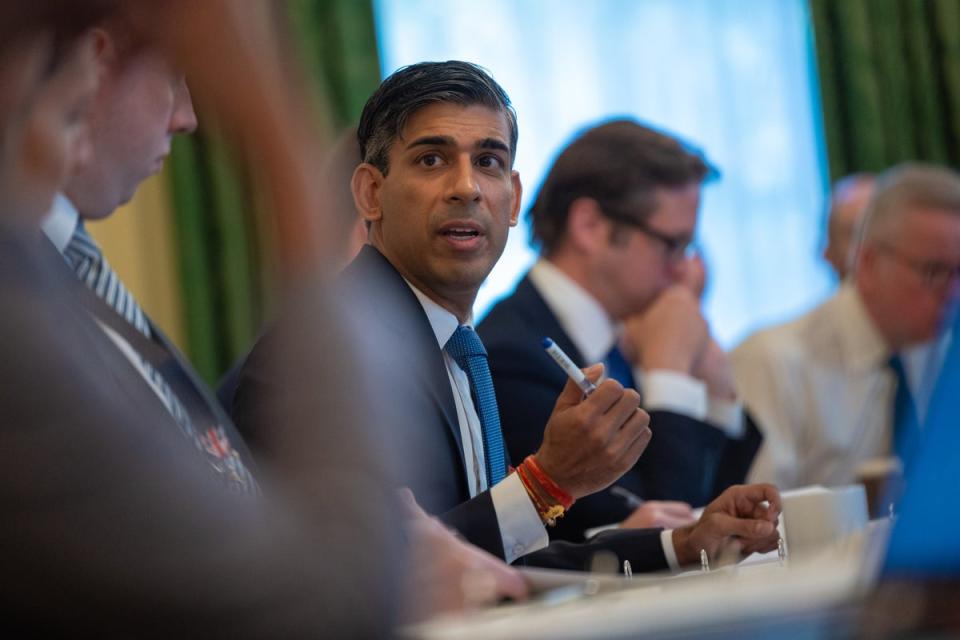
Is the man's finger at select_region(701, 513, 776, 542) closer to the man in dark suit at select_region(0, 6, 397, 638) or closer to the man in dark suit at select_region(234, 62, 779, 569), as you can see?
the man in dark suit at select_region(234, 62, 779, 569)

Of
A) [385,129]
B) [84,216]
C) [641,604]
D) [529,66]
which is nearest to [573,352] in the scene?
[385,129]

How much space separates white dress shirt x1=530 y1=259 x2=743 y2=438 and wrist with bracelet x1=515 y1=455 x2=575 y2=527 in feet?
2.10

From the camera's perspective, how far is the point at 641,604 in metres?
0.63

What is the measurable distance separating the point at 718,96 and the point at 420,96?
317 centimetres

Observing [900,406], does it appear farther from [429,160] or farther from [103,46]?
[103,46]

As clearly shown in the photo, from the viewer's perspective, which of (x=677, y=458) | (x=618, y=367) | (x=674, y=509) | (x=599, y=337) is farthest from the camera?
(x=618, y=367)

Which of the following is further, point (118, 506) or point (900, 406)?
point (900, 406)

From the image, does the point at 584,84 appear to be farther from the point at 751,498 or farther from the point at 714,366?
the point at 751,498

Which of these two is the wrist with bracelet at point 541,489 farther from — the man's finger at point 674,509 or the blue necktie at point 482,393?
the man's finger at point 674,509

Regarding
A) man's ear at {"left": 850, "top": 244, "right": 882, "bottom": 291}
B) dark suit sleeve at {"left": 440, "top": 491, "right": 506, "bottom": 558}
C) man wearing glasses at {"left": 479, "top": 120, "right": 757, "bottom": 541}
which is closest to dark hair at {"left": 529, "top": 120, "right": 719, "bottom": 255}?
man wearing glasses at {"left": 479, "top": 120, "right": 757, "bottom": 541}

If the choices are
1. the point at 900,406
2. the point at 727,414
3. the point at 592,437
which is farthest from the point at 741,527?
the point at 900,406

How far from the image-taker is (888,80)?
438cm

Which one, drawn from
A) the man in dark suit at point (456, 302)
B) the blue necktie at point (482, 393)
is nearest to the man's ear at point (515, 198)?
A: the man in dark suit at point (456, 302)

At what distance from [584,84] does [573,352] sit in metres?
2.58
